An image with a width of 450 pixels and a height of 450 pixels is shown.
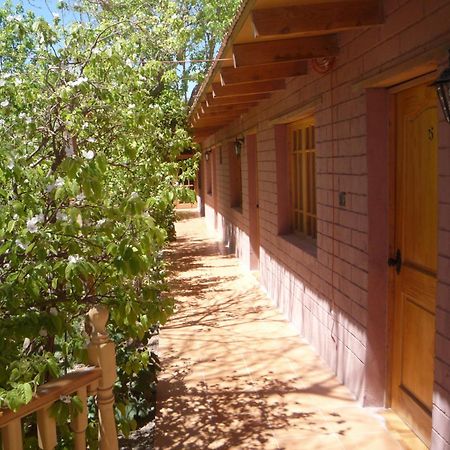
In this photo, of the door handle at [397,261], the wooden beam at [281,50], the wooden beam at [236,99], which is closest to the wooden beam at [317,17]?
the wooden beam at [281,50]

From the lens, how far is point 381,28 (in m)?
3.42

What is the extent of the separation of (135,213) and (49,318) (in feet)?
1.83

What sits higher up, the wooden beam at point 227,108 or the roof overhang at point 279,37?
the wooden beam at point 227,108

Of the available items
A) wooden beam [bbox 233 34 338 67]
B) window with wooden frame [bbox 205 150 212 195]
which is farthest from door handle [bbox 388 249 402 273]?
window with wooden frame [bbox 205 150 212 195]

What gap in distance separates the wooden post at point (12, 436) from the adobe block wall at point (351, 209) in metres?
2.03

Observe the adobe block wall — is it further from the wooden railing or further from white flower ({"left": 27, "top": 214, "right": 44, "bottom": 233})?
white flower ({"left": 27, "top": 214, "right": 44, "bottom": 233})

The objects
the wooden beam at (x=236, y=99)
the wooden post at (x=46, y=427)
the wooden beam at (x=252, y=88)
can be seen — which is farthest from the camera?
the wooden beam at (x=236, y=99)

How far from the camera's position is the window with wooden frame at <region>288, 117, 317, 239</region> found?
18.9 ft

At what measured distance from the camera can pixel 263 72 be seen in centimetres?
512

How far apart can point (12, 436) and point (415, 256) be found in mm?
2517

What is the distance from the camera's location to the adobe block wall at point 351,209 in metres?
2.73

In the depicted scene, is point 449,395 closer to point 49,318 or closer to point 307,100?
point 49,318

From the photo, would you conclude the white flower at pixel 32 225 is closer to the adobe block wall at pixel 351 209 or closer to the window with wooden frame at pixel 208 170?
the adobe block wall at pixel 351 209

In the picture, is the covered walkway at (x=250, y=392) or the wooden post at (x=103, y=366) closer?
the wooden post at (x=103, y=366)
